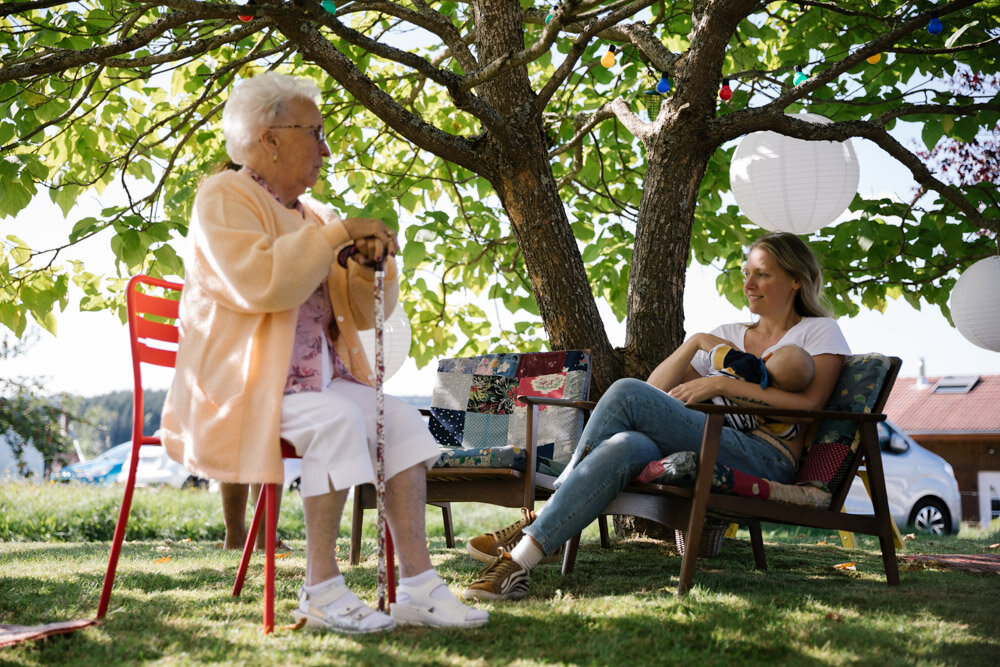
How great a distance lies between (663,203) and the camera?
4.49 m

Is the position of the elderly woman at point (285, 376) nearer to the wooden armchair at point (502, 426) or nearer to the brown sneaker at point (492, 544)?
the brown sneaker at point (492, 544)

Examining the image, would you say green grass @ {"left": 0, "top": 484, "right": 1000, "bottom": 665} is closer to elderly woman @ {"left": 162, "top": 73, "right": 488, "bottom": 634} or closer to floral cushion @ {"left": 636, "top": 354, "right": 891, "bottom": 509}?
elderly woman @ {"left": 162, "top": 73, "right": 488, "bottom": 634}

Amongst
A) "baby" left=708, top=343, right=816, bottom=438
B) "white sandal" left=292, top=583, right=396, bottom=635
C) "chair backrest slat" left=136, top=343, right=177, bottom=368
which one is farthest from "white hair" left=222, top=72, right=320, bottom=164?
"baby" left=708, top=343, right=816, bottom=438

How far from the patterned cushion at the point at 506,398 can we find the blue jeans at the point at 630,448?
1.06 meters

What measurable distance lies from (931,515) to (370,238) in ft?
26.6

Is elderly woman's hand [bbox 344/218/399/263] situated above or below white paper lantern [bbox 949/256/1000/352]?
below

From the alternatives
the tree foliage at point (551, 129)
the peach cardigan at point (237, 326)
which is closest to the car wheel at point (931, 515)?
the tree foliage at point (551, 129)

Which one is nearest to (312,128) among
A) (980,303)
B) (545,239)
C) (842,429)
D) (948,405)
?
(842,429)

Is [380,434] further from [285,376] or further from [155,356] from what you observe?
[155,356]

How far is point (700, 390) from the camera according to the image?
306 centimetres

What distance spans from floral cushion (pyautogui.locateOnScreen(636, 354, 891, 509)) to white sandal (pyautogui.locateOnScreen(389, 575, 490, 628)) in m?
0.81

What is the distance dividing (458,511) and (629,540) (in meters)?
5.80

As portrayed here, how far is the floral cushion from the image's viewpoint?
107 inches

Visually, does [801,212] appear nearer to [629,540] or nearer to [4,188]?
[629,540]
